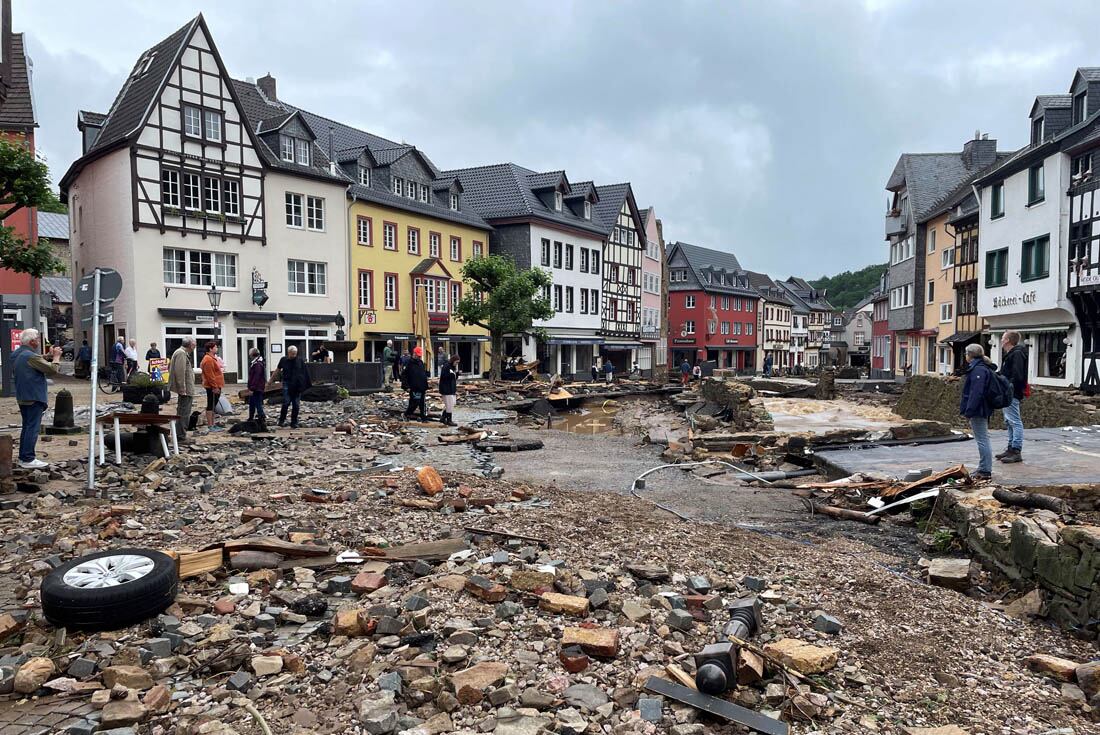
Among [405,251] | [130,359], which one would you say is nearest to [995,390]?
[130,359]

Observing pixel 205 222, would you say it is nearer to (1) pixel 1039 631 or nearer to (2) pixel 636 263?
(1) pixel 1039 631

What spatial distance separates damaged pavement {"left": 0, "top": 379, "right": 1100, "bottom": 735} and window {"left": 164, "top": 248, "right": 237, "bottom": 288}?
859 inches

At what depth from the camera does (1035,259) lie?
92.8ft

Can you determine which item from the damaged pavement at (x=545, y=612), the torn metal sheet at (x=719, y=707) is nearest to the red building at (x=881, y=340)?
the damaged pavement at (x=545, y=612)

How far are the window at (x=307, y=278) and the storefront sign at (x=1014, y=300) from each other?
30627 mm

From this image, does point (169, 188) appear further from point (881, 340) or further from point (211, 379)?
point (881, 340)

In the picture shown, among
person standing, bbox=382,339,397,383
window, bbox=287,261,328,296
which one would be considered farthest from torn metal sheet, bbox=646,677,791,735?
window, bbox=287,261,328,296

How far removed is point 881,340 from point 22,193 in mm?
56041

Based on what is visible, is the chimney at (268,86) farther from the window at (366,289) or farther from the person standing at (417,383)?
the person standing at (417,383)

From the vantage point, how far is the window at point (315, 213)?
34.4 meters

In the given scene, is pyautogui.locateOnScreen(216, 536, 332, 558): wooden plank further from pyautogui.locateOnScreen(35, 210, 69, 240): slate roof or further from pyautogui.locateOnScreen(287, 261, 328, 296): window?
pyautogui.locateOnScreen(35, 210, 69, 240): slate roof

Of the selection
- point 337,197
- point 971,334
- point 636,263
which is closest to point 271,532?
point 337,197

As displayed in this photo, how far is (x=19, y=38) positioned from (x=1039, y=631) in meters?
36.8

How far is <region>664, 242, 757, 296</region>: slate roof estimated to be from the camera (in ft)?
253
